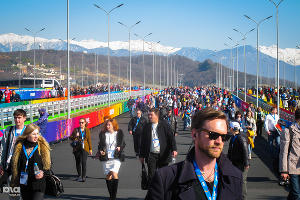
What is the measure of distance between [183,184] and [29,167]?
3.66 m

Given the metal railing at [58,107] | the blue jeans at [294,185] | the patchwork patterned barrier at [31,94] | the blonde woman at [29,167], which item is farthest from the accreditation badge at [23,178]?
the patchwork patterned barrier at [31,94]

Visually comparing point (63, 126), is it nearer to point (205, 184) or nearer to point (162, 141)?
point (162, 141)

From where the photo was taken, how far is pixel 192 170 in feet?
9.58

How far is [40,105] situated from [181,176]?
24828 millimetres

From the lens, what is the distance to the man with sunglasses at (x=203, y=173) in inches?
113

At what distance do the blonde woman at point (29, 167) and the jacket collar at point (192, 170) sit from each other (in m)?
3.45

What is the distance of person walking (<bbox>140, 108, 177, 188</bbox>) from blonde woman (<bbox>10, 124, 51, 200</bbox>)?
283 cm

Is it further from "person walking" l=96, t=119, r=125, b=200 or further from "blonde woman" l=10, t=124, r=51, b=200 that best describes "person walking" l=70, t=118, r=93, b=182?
"blonde woman" l=10, t=124, r=51, b=200

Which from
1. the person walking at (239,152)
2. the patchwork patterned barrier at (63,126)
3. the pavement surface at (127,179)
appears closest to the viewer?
the person walking at (239,152)

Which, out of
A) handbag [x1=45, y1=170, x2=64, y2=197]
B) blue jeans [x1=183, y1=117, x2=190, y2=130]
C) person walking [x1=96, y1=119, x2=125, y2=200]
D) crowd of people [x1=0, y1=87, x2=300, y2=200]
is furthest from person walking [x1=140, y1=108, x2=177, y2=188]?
blue jeans [x1=183, y1=117, x2=190, y2=130]

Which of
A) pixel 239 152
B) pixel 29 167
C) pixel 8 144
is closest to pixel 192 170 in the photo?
pixel 29 167

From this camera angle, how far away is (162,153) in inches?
344

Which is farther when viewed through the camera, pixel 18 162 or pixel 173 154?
pixel 173 154

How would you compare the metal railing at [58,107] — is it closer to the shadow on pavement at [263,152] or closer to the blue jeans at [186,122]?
the blue jeans at [186,122]
